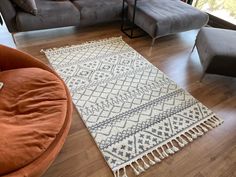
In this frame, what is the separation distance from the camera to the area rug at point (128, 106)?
1.44m

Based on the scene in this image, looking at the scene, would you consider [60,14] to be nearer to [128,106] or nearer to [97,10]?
[97,10]

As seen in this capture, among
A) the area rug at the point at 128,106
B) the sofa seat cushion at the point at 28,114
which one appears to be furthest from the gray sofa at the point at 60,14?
the sofa seat cushion at the point at 28,114

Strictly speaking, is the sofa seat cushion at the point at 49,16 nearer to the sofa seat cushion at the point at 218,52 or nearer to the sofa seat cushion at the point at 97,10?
the sofa seat cushion at the point at 97,10

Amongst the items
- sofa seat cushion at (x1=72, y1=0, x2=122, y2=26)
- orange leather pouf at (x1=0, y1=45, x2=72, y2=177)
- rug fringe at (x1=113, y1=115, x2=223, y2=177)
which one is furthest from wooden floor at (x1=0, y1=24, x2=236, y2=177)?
orange leather pouf at (x1=0, y1=45, x2=72, y2=177)

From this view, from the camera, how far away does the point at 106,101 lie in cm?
178

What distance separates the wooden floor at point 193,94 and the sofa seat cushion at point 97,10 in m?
0.20

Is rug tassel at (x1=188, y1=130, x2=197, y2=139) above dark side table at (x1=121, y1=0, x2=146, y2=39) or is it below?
below

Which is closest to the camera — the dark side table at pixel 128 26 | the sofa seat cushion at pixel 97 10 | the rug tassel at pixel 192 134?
the rug tassel at pixel 192 134

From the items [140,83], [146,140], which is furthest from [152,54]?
[146,140]

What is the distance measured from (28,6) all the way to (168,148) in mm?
2038

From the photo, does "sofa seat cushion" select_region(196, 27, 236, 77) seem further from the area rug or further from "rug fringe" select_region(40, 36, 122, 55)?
"rug fringe" select_region(40, 36, 122, 55)

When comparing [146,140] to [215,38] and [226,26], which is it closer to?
[215,38]

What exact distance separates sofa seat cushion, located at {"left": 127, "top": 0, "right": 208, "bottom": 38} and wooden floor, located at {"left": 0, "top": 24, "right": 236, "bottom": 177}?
0.24 meters

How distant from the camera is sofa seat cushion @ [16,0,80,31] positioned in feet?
7.24
